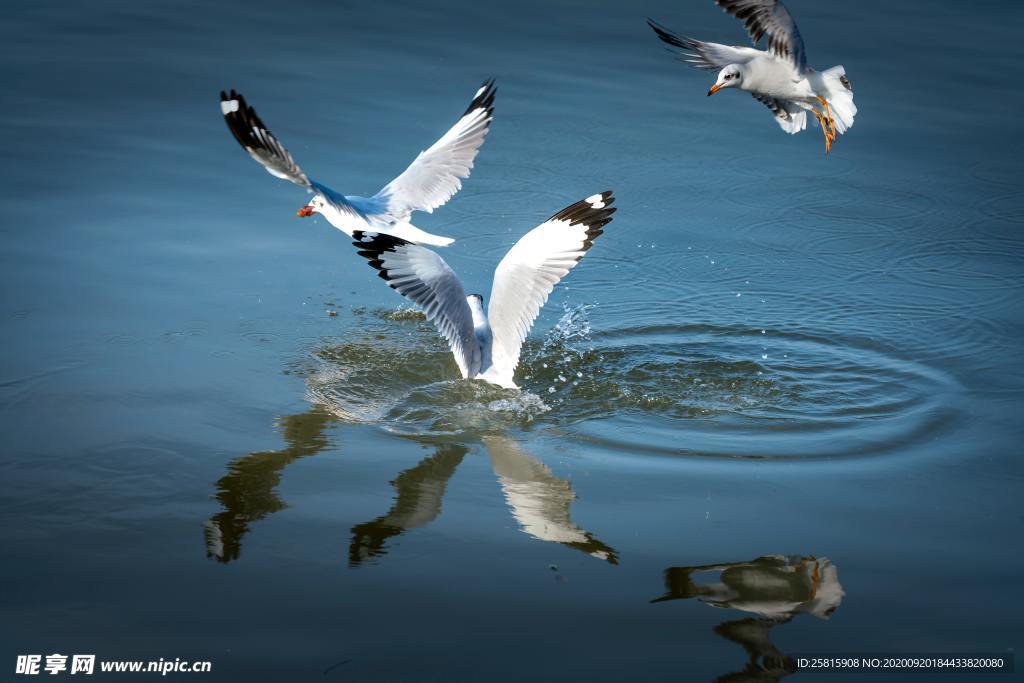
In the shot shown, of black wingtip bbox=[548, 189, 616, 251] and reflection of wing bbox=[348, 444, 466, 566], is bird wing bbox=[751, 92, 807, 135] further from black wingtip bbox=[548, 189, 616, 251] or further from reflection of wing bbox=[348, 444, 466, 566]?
reflection of wing bbox=[348, 444, 466, 566]

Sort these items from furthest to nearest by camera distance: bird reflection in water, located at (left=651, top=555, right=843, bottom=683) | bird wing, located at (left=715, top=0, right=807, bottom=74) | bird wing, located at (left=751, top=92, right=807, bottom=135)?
bird wing, located at (left=751, top=92, right=807, bottom=135), bird wing, located at (left=715, top=0, right=807, bottom=74), bird reflection in water, located at (left=651, top=555, right=843, bottom=683)

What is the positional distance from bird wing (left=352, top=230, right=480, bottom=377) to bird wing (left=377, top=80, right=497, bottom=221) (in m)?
1.19

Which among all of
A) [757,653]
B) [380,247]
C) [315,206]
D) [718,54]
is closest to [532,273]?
[380,247]

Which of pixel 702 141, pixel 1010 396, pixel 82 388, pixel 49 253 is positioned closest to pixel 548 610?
pixel 82 388

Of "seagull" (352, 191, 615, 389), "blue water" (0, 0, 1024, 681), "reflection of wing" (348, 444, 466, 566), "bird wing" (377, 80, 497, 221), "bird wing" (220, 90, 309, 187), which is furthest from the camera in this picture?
"bird wing" (377, 80, 497, 221)

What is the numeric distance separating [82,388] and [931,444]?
3.75 m

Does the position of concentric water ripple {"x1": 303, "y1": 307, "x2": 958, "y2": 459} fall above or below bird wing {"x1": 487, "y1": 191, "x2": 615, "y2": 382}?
below

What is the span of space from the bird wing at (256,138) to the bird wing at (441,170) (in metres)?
0.96

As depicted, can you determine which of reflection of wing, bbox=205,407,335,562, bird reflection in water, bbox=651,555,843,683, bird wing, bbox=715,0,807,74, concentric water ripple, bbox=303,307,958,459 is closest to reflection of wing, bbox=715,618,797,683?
bird reflection in water, bbox=651,555,843,683

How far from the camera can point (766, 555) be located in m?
4.19

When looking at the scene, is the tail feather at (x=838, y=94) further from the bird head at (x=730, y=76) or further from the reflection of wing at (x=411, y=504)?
the reflection of wing at (x=411, y=504)

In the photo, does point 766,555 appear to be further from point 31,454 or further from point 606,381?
point 31,454

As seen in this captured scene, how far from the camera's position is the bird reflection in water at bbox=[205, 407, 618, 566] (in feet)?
13.8

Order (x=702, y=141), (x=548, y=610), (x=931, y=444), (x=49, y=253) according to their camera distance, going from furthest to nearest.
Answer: (x=702, y=141), (x=49, y=253), (x=931, y=444), (x=548, y=610)
